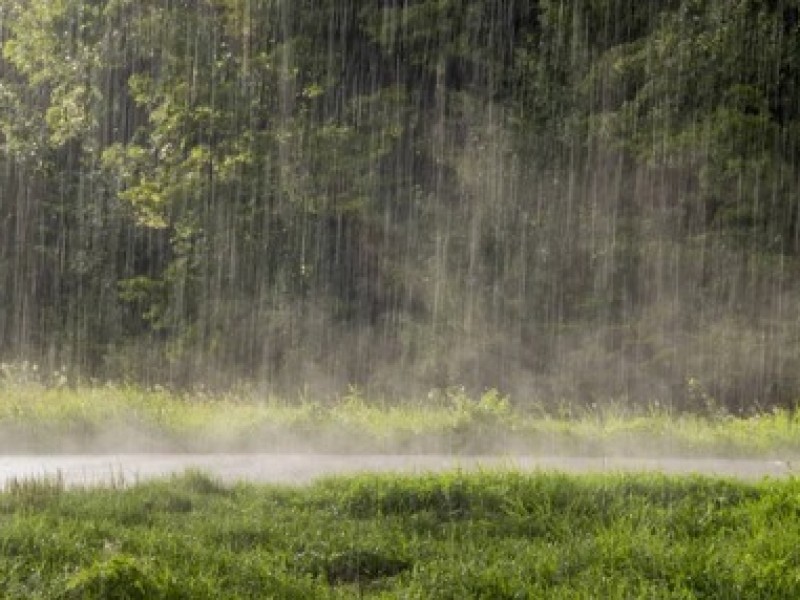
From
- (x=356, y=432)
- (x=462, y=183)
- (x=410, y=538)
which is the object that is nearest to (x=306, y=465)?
(x=356, y=432)

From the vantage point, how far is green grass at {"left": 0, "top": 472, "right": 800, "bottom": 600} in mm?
7203

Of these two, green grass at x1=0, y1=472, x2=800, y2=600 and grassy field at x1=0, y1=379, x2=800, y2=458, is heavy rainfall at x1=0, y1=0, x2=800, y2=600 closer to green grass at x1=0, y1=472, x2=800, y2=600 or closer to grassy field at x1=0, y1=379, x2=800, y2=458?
grassy field at x1=0, y1=379, x2=800, y2=458

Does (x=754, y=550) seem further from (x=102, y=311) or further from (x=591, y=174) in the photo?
(x=102, y=311)

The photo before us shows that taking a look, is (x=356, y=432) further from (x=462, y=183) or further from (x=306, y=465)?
(x=462, y=183)

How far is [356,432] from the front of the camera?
44.0 feet

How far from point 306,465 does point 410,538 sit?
3.36 metres

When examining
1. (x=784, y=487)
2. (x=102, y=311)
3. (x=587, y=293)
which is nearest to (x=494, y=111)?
(x=587, y=293)

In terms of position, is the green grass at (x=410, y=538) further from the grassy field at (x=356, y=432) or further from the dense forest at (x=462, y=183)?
the dense forest at (x=462, y=183)

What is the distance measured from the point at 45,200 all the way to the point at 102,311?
286cm

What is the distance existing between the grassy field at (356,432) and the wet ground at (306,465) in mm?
539

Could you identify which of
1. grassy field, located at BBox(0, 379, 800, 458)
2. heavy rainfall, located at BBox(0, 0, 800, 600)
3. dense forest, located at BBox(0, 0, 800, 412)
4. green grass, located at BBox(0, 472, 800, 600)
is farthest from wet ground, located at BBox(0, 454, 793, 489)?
dense forest, located at BBox(0, 0, 800, 412)

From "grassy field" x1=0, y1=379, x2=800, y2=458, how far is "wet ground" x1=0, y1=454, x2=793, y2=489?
0.54 meters

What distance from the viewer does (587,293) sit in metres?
19.9

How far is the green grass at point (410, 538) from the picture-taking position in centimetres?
720
